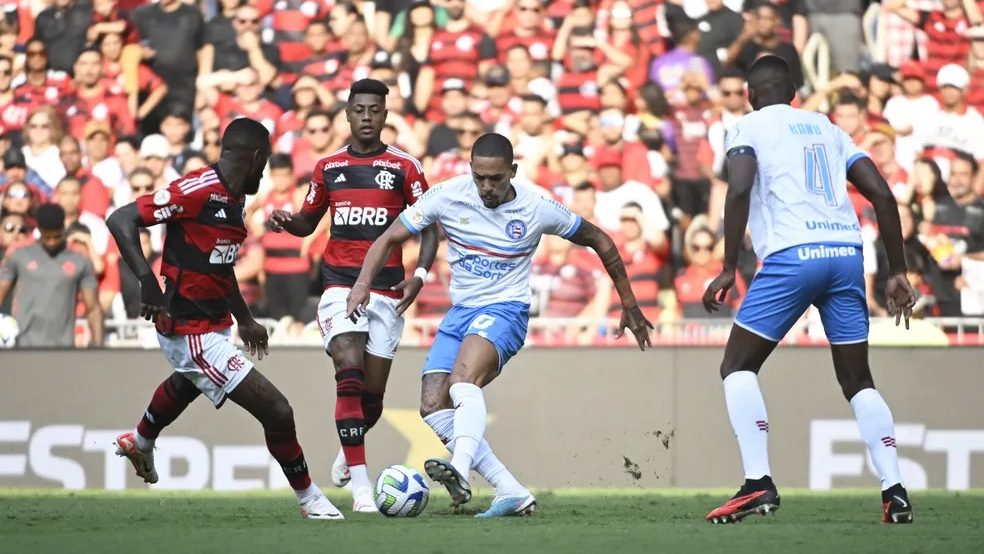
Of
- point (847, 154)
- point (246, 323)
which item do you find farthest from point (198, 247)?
point (847, 154)

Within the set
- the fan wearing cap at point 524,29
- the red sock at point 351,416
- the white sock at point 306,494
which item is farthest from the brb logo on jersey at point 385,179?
the fan wearing cap at point 524,29

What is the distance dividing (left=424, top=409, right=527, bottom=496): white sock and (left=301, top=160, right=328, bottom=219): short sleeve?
222cm

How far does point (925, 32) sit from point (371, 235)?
7.35m

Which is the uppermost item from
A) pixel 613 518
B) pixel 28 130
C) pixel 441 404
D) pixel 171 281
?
pixel 28 130

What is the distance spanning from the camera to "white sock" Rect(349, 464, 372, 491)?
9.66 metres

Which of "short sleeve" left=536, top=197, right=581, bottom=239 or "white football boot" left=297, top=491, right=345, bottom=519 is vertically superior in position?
"short sleeve" left=536, top=197, right=581, bottom=239

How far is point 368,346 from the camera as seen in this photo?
10242 mm

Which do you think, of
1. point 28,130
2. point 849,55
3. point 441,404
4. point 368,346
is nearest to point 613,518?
point 441,404

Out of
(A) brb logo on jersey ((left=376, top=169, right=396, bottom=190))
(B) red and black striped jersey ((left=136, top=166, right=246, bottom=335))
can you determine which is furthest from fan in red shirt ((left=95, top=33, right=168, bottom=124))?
(B) red and black striped jersey ((left=136, top=166, right=246, bottom=335))

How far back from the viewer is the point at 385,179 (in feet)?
33.5

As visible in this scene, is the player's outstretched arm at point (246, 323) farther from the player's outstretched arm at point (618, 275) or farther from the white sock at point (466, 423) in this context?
the player's outstretched arm at point (618, 275)

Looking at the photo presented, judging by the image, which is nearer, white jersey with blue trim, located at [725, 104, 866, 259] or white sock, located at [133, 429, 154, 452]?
white jersey with blue trim, located at [725, 104, 866, 259]

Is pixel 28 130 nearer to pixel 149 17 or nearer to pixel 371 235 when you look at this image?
pixel 149 17

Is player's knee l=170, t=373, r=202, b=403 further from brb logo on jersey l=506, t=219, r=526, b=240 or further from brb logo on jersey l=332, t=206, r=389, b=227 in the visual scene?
brb logo on jersey l=506, t=219, r=526, b=240
